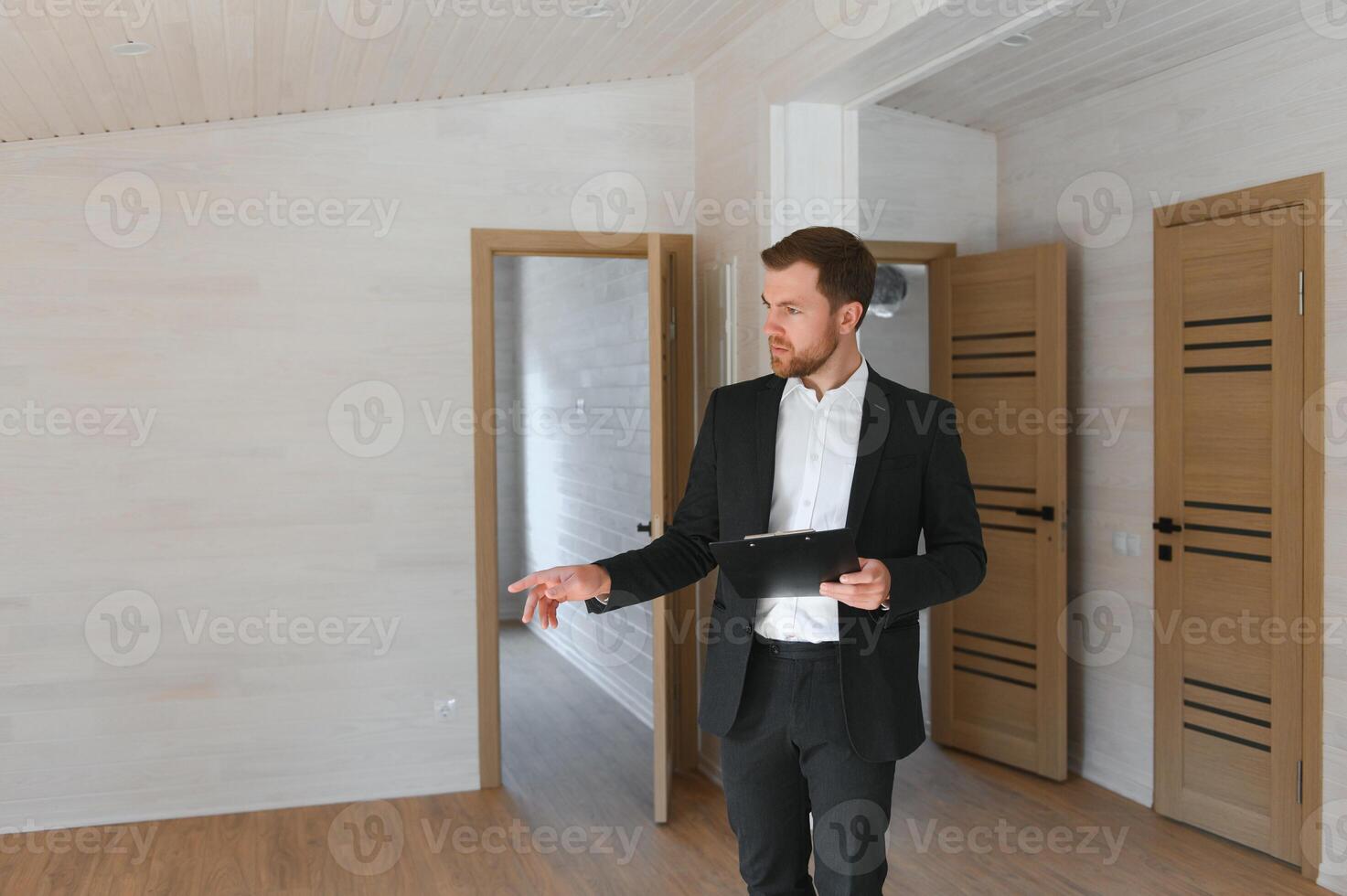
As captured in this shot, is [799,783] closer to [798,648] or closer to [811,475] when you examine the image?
[798,648]

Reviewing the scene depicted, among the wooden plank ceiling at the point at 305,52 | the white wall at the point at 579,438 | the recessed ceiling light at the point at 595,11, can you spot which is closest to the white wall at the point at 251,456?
the wooden plank ceiling at the point at 305,52

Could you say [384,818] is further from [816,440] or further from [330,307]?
[816,440]

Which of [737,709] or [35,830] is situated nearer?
[737,709]

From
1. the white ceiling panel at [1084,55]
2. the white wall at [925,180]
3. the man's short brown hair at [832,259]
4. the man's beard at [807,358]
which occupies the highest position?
the white ceiling panel at [1084,55]

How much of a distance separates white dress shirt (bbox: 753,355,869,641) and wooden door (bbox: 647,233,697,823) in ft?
5.61

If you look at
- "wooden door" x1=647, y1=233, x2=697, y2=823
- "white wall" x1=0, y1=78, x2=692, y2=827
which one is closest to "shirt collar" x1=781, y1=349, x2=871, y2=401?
"wooden door" x1=647, y1=233, x2=697, y2=823

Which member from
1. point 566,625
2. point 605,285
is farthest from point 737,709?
point 566,625

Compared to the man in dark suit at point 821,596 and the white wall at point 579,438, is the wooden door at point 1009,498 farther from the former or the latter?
the man in dark suit at point 821,596

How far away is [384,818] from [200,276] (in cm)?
206

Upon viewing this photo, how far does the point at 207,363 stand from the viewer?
3.95 m

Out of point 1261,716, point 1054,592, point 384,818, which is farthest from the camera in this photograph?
point 1054,592

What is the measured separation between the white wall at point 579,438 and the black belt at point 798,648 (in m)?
2.33

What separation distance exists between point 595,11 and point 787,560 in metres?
2.33

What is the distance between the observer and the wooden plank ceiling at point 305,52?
111 inches
